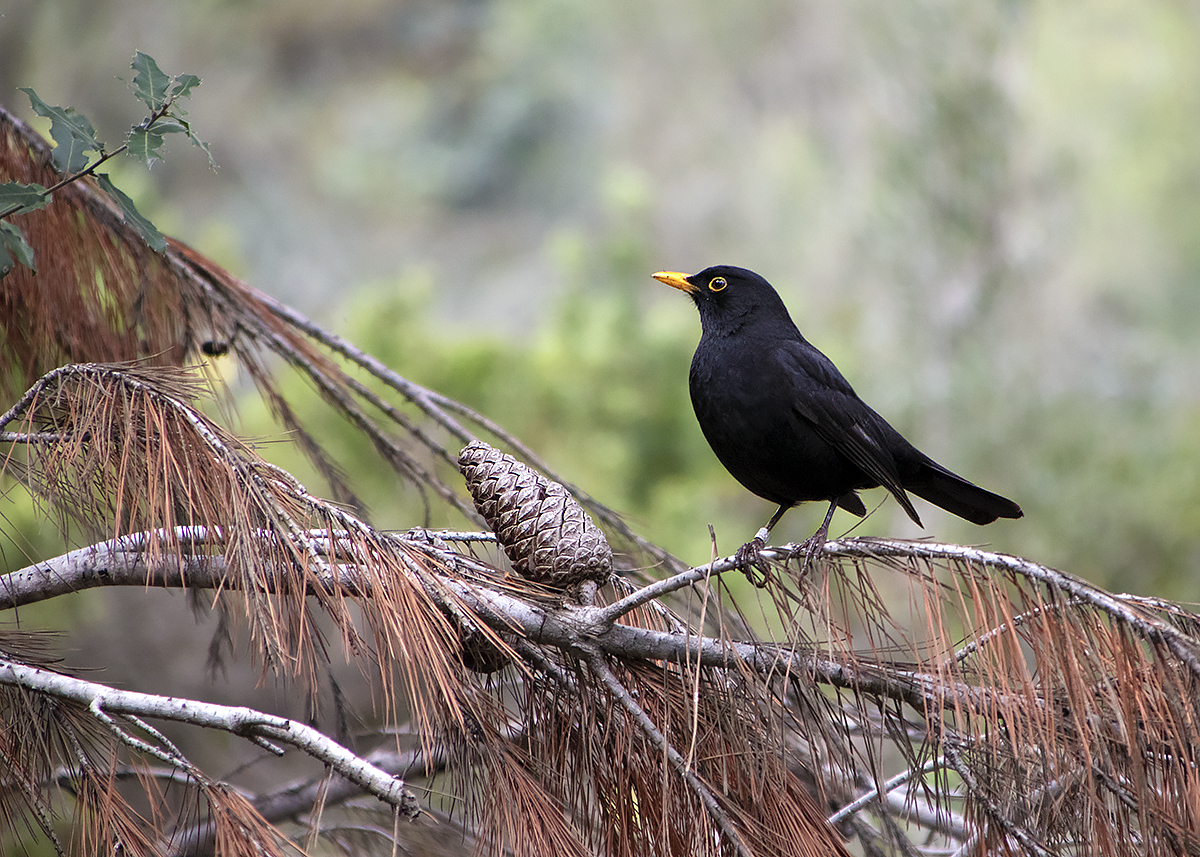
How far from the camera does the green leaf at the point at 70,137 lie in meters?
1.27

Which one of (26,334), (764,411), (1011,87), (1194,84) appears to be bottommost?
(26,334)

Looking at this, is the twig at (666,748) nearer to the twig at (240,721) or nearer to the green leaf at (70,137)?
the twig at (240,721)

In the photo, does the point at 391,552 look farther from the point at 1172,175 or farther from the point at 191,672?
the point at 1172,175

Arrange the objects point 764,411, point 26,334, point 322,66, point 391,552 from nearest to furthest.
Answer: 1. point 391,552
2. point 26,334
3. point 764,411
4. point 322,66

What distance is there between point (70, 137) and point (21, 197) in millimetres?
117

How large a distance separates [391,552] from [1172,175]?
455 inches

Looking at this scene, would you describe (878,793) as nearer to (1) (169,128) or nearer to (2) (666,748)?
(2) (666,748)

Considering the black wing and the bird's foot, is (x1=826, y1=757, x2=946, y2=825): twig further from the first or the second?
the black wing

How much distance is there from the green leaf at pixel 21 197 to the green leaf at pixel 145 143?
4.8 inches

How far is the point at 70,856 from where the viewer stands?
111cm

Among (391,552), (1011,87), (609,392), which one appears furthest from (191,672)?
(1011,87)

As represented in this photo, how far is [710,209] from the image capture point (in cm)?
1374

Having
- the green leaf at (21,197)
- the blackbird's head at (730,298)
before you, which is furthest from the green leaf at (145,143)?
the blackbird's head at (730,298)

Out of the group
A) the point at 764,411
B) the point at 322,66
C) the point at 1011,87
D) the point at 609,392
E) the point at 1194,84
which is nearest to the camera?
the point at 764,411
